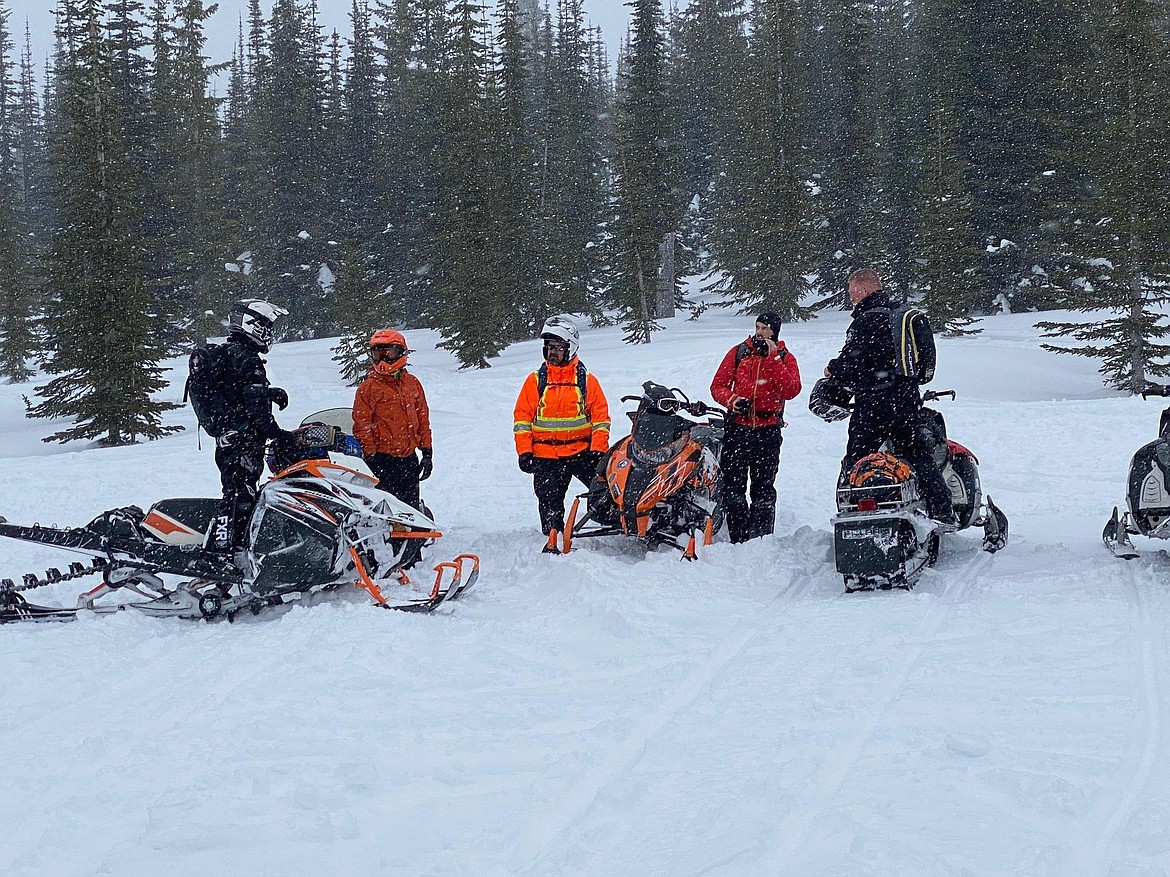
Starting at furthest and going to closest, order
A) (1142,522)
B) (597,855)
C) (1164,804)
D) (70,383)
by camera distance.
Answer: (70,383)
(1142,522)
(1164,804)
(597,855)

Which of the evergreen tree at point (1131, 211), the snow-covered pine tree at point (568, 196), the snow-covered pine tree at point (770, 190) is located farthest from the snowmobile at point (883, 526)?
the snow-covered pine tree at point (568, 196)

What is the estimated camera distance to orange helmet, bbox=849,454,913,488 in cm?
587

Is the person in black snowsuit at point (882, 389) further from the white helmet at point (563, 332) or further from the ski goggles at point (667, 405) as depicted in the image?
the white helmet at point (563, 332)

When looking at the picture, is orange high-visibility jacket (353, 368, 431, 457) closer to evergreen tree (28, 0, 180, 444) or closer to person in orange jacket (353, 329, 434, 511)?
person in orange jacket (353, 329, 434, 511)

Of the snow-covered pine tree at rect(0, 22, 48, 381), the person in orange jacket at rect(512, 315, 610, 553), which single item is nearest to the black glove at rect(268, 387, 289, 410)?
the person in orange jacket at rect(512, 315, 610, 553)

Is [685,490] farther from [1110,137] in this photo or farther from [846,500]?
[1110,137]

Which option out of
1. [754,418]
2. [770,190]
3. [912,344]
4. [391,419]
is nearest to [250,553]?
[391,419]

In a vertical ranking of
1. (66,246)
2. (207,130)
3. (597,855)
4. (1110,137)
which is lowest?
(597,855)

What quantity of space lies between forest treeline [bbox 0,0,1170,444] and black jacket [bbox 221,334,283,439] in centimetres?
1525

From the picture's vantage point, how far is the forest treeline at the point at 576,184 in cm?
2008

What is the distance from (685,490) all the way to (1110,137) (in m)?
18.3

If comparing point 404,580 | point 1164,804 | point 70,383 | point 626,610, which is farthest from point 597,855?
point 70,383

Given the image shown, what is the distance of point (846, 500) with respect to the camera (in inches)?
233

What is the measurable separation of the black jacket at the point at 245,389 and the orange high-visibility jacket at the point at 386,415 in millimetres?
1203
